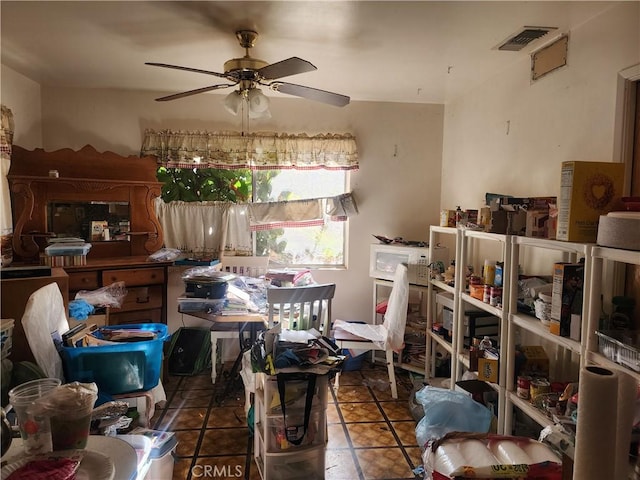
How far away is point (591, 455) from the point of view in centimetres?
76

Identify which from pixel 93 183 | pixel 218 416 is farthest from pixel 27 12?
pixel 218 416

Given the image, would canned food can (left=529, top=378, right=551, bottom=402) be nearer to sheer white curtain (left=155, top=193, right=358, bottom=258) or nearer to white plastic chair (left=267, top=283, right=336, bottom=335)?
white plastic chair (left=267, top=283, right=336, bottom=335)

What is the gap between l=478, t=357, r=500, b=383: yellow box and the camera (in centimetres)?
212

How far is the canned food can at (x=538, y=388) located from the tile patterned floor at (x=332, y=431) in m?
0.76

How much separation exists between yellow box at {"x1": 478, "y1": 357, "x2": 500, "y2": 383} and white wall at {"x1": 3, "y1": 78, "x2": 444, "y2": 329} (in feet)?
5.82

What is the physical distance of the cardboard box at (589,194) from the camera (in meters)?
1.60

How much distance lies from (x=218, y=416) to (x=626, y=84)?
9.64 ft

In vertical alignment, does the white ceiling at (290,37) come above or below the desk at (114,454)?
above

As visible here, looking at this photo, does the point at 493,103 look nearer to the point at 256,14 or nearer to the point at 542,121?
the point at 542,121

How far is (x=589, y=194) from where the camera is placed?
1.61 metres

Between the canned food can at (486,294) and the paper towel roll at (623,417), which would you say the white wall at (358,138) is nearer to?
the canned food can at (486,294)

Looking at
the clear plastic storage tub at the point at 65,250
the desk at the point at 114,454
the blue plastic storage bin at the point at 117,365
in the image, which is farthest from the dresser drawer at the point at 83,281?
the desk at the point at 114,454

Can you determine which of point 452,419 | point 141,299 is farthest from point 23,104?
point 452,419

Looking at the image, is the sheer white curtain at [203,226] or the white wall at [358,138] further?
the sheer white curtain at [203,226]
